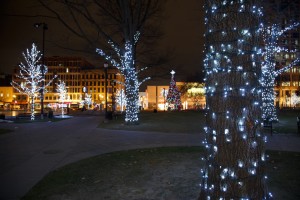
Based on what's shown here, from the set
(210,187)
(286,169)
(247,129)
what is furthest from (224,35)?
(286,169)

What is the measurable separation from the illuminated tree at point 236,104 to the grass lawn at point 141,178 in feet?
5.64

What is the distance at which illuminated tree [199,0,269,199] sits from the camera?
161 inches

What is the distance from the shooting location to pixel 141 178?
703cm

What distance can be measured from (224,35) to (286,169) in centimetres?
492

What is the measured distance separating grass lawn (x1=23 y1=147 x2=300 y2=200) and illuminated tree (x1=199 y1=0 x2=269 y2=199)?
1.72 m

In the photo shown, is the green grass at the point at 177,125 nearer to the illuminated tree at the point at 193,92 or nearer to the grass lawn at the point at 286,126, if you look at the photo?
the grass lawn at the point at 286,126

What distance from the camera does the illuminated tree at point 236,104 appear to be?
4.10 metres

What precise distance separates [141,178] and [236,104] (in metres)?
3.67

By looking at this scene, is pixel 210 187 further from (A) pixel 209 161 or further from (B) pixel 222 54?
(B) pixel 222 54

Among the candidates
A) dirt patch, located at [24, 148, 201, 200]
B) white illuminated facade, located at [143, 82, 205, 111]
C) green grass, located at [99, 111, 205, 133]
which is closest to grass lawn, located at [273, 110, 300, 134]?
green grass, located at [99, 111, 205, 133]

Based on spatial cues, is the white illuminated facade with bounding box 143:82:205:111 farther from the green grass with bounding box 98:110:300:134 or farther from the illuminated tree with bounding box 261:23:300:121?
the illuminated tree with bounding box 261:23:300:121

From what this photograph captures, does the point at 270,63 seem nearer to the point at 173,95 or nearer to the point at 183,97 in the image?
the point at 173,95

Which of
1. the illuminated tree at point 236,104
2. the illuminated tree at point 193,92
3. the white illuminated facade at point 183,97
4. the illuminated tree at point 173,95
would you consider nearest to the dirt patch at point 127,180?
the illuminated tree at point 236,104

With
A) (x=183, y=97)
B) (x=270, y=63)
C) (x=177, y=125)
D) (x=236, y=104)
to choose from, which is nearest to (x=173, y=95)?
(x=183, y=97)
